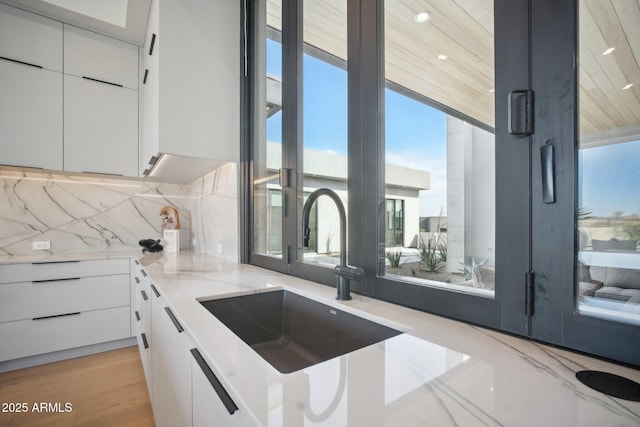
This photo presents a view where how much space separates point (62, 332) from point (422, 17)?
318 centimetres

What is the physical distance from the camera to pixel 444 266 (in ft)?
2.99

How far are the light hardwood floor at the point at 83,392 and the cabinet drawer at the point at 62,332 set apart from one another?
0.15 m

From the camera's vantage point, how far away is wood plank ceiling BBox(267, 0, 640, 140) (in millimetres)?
582

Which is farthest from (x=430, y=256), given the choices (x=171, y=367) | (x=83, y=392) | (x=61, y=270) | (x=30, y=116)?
(x=30, y=116)

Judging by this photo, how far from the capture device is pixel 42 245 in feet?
8.54

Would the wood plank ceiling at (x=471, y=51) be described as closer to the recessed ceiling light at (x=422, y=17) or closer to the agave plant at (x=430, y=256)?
the recessed ceiling light at (x=422, y=17)

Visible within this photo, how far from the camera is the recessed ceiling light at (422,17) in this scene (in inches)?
39.5

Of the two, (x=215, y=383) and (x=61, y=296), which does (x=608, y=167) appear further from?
(x=61, y=296)

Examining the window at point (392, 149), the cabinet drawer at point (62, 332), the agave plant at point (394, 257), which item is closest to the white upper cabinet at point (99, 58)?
the window at point (392, 149)

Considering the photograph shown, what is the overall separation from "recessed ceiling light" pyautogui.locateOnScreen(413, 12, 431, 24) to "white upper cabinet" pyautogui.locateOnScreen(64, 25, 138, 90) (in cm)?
270

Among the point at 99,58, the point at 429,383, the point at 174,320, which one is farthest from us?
the point at 99,58

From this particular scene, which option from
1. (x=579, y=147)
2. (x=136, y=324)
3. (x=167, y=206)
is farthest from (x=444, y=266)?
(x=167, y=206)

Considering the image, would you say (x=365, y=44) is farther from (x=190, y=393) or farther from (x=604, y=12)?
(x=190, y=393)

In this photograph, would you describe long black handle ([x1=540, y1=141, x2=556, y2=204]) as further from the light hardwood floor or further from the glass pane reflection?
the light hardwood floor
